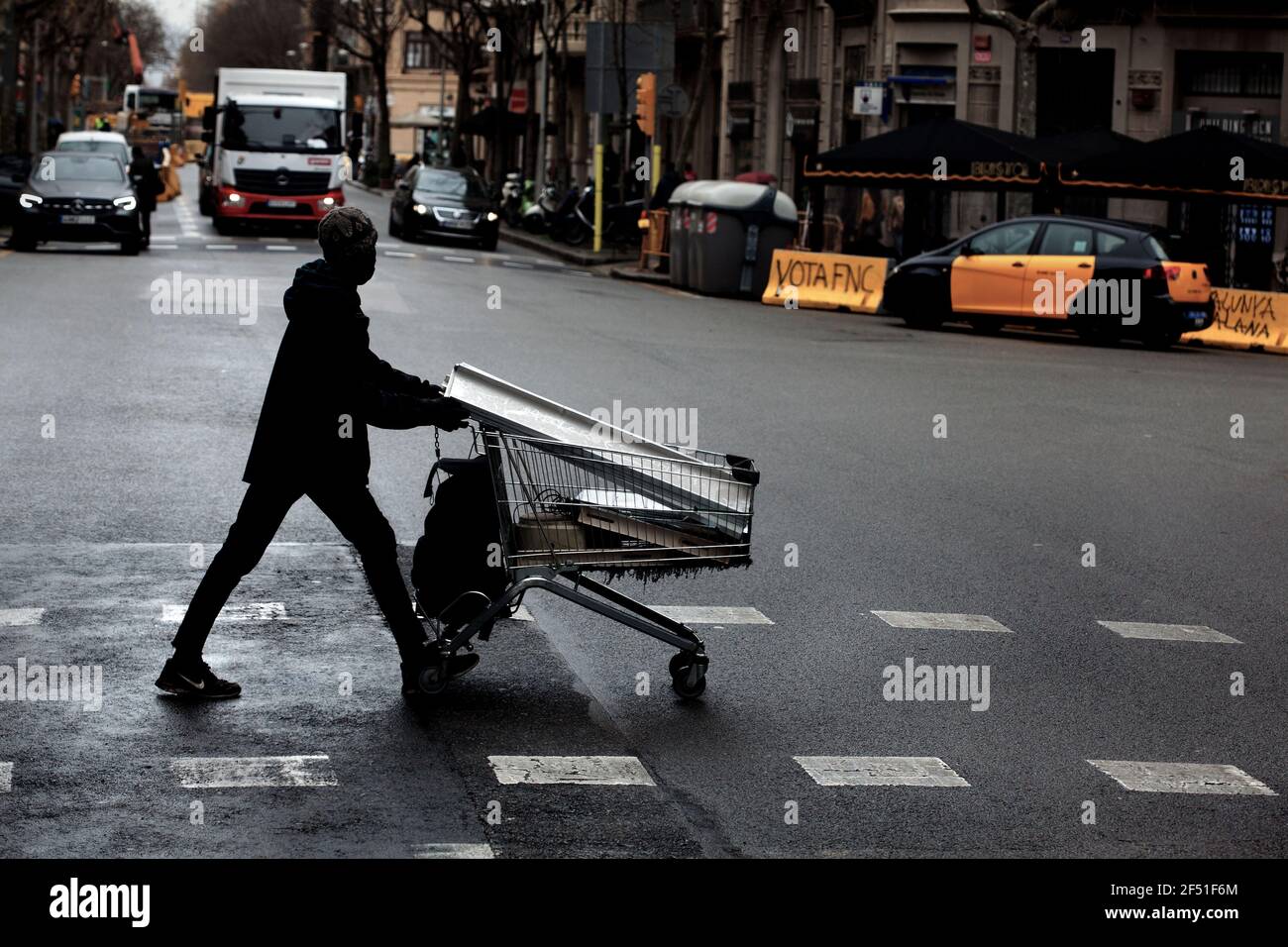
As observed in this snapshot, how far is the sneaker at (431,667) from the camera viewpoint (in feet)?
23.5

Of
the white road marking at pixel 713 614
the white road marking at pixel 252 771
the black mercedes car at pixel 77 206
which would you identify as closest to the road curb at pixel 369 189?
the black mercedes car at pixel 77 206

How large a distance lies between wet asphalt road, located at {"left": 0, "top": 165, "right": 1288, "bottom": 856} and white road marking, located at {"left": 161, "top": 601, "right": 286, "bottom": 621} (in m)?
0.07

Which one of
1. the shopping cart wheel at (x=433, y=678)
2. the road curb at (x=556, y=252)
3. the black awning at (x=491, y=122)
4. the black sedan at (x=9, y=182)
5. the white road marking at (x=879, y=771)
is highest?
the black awning at (x=491, y=122)

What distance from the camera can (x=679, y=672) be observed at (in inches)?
290

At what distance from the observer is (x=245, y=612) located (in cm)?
→ 849

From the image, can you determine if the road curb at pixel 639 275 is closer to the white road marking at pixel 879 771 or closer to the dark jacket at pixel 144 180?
the dark jacket at pixel 144 180

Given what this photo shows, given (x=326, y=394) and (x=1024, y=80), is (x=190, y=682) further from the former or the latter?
(x=1024, y=80)

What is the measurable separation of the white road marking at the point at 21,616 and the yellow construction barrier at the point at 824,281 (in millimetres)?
20343

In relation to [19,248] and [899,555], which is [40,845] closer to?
[899,555]

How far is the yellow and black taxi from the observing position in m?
23.9

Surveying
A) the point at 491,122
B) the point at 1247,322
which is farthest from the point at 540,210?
the point at 1247,322
